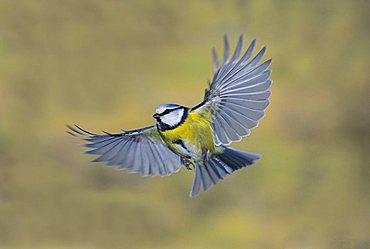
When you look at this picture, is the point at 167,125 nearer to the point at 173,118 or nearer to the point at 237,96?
the point at 173,118

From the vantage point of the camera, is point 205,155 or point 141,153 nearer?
point 205,155

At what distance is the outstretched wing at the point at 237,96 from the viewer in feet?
4.92

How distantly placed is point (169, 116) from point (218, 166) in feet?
0.54

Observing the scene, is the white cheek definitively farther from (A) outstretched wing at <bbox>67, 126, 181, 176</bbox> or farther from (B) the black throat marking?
(A) outstretched wing at <bbox>67, 126, 181, 176</bbox>

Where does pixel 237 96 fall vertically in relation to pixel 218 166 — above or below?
above

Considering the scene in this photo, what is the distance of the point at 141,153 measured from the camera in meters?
1.71

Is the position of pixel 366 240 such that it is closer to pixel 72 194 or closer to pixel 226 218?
pixel 226 218

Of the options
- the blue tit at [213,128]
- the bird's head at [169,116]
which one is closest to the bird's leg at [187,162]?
the blue tit at [213,128]

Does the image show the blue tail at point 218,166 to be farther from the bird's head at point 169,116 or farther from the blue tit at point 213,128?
the bird's head at point 169,116

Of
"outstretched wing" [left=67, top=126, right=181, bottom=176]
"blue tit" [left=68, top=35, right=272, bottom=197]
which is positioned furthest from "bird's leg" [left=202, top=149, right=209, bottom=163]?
"outstretched wing" [left=67, top=126, right=181, bottom=176]

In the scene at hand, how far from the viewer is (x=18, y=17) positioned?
3.88m

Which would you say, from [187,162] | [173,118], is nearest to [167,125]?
[173,118]

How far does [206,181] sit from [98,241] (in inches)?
56.8

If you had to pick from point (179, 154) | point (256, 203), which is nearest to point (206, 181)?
point (179, 154)
